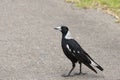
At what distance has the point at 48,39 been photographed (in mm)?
9469

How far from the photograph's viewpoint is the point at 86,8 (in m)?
11.5

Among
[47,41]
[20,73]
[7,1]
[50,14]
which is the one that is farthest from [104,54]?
[7,1]

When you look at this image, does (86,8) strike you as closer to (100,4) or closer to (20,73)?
(100,4)

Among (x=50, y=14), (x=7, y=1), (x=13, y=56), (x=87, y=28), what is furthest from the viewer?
(x=7, y=1)

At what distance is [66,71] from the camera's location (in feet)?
25.6

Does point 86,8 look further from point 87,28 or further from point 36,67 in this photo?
point 36,67

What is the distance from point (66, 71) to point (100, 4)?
4.07 metres

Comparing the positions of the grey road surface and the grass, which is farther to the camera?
the grass

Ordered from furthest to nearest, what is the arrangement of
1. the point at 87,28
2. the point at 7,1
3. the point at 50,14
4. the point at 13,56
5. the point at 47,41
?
the point at 7,1 → the point at 50,14 → the point at 87,28 → the point at 47,41 → the point at 13,56

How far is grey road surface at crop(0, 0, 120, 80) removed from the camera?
773 cm

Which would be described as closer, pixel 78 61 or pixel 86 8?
pixel 78 61

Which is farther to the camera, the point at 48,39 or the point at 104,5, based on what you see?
the point at 104,5

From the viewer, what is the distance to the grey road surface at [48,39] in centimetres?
773

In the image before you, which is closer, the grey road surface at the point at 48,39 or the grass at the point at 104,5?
the grey road surface at the point at 48,39
